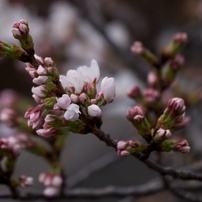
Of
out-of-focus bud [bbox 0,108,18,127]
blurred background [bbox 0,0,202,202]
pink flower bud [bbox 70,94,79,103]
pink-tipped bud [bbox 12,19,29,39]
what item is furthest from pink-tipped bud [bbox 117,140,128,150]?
blurred background [bbox 0,0,202,202]

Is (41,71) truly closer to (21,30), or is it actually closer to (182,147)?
(21,30)

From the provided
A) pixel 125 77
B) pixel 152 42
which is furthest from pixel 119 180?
pixel 152 42

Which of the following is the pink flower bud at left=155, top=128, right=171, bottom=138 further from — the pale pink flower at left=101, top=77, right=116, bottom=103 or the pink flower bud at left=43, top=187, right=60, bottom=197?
the pink flower bud at left=43, top=187, right=60, bottom=197

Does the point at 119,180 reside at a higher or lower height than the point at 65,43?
lower

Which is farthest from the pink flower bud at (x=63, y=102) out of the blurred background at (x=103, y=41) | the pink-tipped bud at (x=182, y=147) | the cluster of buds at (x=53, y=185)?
the blurred background at (x=103, y=41)

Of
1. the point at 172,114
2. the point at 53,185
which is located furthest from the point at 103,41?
the point at 172,114

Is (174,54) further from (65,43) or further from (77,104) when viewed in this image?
(65,43)
